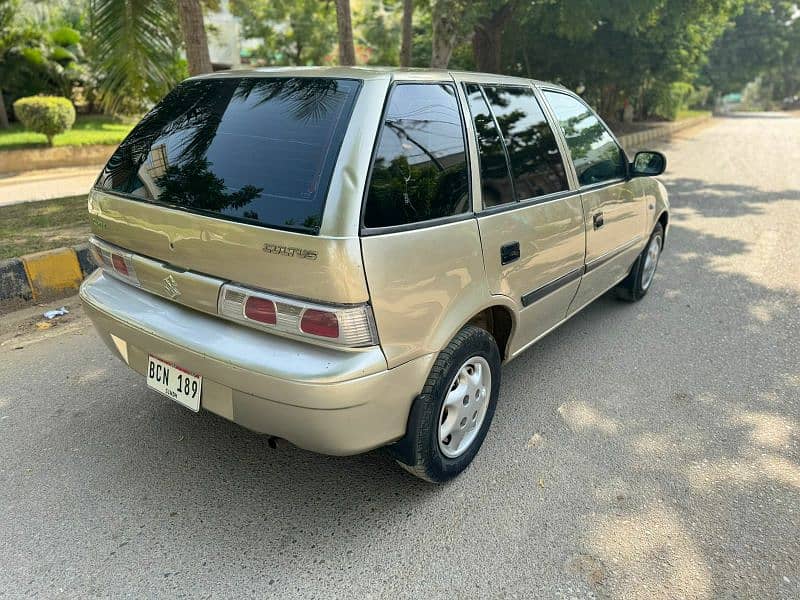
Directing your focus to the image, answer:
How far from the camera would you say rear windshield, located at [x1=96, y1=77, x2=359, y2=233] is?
2.08 metres

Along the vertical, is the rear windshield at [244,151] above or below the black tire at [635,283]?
above

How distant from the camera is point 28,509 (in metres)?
2.34

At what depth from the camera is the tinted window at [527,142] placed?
9.28 feet

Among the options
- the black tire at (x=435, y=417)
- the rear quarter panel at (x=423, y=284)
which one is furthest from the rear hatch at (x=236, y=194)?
the black tire at (x=435, y=417)

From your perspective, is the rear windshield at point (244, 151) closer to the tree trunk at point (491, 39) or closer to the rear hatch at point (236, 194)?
the rear hatch at point (236, 194)

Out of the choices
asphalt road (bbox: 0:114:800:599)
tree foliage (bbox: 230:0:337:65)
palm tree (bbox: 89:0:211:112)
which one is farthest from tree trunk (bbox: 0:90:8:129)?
asphalt road (bbox: 0:114:800:599)

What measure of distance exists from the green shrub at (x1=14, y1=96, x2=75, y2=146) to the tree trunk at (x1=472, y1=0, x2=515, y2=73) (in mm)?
8883

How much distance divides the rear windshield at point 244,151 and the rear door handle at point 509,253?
0.93 meters

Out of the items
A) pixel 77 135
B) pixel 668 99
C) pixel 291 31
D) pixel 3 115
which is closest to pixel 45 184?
pixel 77 135

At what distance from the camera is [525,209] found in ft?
9.11

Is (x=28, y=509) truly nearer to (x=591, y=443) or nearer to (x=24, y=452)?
(x=24, y=452)

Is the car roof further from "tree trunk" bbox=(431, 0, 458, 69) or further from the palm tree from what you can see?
"tree trunk" bbox=(431, 0, 458, 69)

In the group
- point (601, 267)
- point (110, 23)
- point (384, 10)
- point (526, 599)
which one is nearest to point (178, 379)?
point (526, 599)

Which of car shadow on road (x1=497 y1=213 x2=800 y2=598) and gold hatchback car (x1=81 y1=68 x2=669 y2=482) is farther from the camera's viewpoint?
car shadow on road (x1=497 y1=213 x2=800 y2=598)
